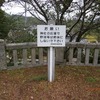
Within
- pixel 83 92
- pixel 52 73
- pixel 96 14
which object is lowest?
pixel 83 92

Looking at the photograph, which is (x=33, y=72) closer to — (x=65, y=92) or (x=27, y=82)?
(x=27, y=82)

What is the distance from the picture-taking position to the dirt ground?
155 inches

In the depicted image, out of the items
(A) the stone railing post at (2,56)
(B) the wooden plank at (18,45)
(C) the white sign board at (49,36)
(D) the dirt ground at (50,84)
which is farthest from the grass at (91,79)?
(A) the stone railing post at (2,56)

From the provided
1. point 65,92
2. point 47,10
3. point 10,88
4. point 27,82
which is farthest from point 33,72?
point 47,10

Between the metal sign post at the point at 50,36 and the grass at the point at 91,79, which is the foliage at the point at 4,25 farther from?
the grass at the point at 91,79

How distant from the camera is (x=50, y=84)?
4406mm

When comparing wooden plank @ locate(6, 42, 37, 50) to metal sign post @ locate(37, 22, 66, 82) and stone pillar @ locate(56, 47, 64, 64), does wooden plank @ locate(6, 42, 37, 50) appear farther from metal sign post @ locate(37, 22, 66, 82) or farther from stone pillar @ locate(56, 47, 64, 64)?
metal sign post @ locate(37, 22, 66, 82)

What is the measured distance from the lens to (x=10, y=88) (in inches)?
170

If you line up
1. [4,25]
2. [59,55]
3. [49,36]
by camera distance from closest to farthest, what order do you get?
[49,36] < [59,55] < [4,25]

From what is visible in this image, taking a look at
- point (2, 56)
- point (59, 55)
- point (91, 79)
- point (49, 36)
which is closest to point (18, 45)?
point (2, 56)

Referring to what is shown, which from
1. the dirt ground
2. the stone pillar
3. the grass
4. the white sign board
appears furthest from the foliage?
the grass

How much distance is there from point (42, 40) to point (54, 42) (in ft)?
0.84

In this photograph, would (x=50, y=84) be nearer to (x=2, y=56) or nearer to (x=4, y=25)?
(x=2, y=56)

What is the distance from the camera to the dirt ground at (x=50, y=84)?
394 centimetres
